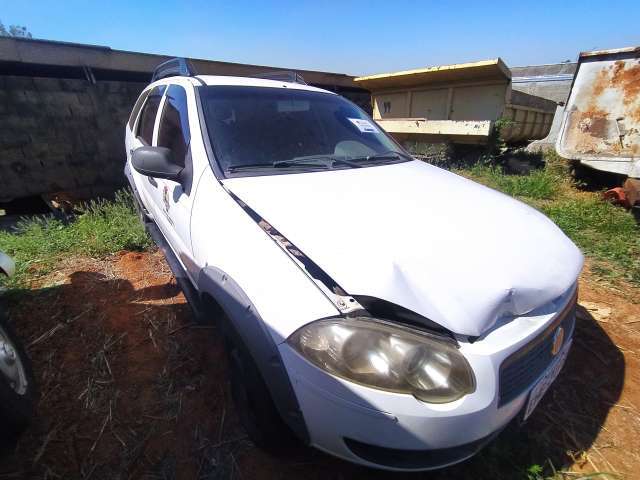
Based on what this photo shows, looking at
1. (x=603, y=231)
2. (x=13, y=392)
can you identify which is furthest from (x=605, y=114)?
(x=13, y=392)

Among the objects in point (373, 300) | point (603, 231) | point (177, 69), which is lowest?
point (603, 231)

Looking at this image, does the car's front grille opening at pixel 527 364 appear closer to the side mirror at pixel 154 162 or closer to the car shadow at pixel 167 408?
the car shadow at pixel 167 408

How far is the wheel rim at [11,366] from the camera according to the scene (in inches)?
55.2

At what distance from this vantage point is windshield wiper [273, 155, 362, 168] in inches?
73.5

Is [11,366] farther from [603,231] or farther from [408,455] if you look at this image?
[603,231]

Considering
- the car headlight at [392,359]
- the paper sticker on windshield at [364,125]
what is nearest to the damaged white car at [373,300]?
the car headlight at [392,359]

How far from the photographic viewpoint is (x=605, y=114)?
14.5ft

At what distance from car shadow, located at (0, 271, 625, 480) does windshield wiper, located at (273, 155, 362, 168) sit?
4.06 feet

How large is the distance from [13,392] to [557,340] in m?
2.20

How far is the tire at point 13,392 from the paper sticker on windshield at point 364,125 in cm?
236

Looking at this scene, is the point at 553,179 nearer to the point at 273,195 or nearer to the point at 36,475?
the point at 273,195

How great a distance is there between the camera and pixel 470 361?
1.00 meters

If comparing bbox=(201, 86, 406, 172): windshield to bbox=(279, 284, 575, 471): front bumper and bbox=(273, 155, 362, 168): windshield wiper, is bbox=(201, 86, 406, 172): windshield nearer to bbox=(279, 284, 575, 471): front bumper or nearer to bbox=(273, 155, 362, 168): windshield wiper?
bbox=(273, 155, 362, 168): windshield wiper

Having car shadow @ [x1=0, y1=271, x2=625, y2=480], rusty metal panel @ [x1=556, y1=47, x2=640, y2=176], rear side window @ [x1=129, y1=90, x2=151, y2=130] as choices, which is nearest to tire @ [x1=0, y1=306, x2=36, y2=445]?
car shadow @ [x1=0, y1=271, x2=625, y2=480]
